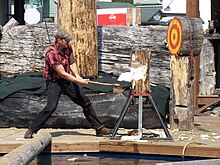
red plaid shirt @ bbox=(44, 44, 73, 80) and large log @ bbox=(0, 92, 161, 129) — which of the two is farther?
large log @ bbox=(0, 92, 161, 129)

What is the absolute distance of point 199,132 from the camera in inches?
398

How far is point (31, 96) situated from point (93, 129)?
1.18 metres

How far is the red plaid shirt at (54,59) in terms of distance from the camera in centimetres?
934

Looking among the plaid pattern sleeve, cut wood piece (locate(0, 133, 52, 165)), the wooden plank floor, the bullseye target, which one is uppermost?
the bullseye target

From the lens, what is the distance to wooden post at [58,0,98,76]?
11.8 metres

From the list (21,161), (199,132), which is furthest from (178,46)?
(21,161)

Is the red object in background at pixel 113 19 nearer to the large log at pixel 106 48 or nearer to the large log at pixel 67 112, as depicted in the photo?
the large log at pixel 106 48

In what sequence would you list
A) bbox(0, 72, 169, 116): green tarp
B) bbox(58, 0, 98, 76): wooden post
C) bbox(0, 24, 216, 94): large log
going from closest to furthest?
bbox(0, 72, 169, 116): green tarp
bbox(58, 0, 98, 76): wooden post
bbox(0, 24, 216, 94): large log

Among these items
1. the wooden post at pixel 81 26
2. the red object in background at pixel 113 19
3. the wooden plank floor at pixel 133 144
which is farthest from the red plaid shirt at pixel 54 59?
the red object in background at pixel 113 19

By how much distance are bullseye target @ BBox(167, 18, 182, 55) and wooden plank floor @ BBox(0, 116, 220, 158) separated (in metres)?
1.28

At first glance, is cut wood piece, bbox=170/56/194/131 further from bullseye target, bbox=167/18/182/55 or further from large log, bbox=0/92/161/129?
large log, bbox=0/92/161/129

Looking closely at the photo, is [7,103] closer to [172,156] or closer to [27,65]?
[27,65]

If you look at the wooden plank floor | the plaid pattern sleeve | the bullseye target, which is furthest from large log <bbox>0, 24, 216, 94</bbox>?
the plaid pattern sleeve

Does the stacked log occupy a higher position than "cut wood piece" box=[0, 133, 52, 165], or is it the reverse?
the stacked log
